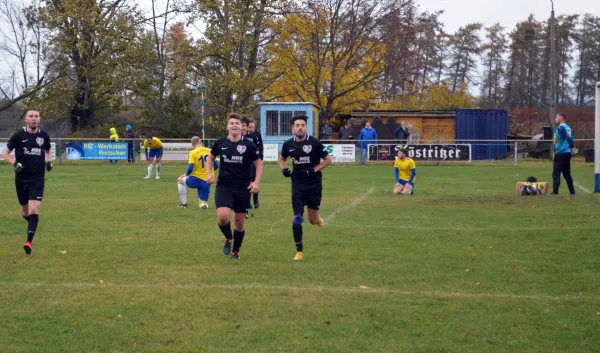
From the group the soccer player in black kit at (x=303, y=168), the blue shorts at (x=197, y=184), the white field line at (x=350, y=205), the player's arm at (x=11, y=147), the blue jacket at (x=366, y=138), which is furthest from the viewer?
the blue jacket at (x=366, y=138)

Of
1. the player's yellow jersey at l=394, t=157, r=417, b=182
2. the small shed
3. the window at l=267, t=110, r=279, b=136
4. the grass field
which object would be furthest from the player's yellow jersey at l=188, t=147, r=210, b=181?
the window at l=267, t=110, r=279, b=136

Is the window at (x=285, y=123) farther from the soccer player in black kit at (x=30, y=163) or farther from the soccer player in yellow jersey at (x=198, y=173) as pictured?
the soccer player in black kit at (x=30, y=163)

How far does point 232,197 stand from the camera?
32.8ft

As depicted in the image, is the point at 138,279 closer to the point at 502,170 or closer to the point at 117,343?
the point at 117,343

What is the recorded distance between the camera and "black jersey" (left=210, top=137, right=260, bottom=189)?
9969 mm

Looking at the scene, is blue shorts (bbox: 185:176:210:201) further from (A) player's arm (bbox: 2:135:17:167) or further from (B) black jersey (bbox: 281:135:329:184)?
(B) black jersey (bbox: 281:135:329:184)

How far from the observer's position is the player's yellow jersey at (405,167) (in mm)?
20312

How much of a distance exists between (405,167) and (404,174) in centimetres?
29

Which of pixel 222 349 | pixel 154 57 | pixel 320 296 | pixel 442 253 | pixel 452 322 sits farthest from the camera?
pixel 154 57

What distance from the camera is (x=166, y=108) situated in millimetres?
51375

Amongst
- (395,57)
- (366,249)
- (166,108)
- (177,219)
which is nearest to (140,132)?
(166,108)

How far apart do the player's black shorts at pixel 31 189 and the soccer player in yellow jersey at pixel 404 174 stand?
1148 cm

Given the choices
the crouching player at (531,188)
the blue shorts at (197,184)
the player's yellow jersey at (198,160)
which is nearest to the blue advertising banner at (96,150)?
the blue shorts at (197,184)

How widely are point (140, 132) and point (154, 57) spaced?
497 cm
